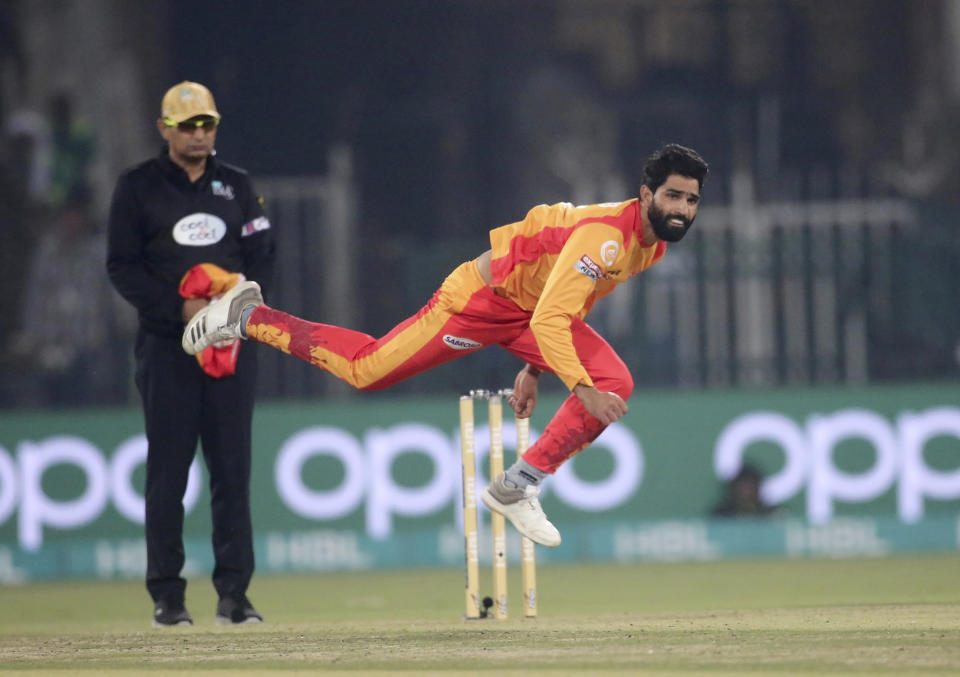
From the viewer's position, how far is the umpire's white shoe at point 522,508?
5.88m

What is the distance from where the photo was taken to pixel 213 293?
6309 mm

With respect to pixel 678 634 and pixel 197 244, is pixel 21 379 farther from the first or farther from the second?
pixel 678 634

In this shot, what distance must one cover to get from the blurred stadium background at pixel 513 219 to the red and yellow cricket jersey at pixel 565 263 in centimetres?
449

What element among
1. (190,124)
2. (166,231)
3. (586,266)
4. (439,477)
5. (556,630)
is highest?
(190,124)

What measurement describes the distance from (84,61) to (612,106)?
15.1ft

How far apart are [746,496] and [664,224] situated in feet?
16.1

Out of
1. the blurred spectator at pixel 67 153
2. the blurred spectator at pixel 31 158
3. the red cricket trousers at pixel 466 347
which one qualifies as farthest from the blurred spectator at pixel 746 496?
the blurred spectator at pixel 31 158

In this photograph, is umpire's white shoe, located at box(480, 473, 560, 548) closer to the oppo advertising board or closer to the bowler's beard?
the bowler's beard

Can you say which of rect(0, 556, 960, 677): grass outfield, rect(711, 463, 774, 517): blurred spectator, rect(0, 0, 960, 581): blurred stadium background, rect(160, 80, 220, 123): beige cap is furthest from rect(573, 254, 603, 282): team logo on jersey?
rect(711, 463, 774, 517): blurred spectator

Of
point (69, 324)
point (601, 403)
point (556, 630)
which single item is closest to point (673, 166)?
point (601, 403)

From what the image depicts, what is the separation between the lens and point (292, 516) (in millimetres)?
10414

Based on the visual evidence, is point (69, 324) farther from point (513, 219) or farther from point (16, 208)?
point (513, 219)

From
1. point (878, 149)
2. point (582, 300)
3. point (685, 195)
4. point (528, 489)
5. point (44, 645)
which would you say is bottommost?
point (44, 645)

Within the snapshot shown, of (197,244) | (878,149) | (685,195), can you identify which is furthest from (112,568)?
(878,149)
